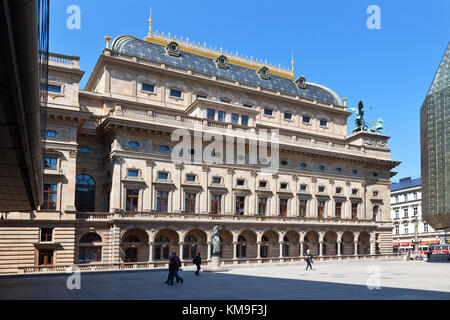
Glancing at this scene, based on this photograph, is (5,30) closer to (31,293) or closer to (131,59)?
(31,293)

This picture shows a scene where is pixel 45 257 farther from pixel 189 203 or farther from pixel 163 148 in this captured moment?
pixel 163 148

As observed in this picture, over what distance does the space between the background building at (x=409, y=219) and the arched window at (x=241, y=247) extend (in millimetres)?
53505

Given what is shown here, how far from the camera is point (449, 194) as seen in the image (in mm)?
42312

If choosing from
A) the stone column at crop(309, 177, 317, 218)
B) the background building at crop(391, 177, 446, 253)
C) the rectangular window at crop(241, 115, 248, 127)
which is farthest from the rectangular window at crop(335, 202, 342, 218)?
the background building at crop(391, 177, 446, 253)

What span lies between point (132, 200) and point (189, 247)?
8045mm

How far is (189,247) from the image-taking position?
45.2 meters

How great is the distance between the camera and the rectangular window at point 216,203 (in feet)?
153

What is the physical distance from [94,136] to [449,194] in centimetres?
3611

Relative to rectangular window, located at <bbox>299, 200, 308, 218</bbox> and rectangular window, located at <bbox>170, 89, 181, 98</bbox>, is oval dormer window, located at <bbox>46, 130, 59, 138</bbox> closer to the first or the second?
rectangular window, located at <bbox>170, 89, 181, 98</bbox>

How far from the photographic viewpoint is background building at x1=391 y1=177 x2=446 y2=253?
3500 inches

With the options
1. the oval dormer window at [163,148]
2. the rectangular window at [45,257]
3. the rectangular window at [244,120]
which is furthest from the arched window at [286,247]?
the rectangular window at [45,257]

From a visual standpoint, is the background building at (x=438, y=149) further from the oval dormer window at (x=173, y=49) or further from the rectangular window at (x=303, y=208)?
the oval dormer window at (x=173, y=49)

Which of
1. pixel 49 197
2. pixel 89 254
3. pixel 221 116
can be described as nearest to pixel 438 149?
pixel 221 116
